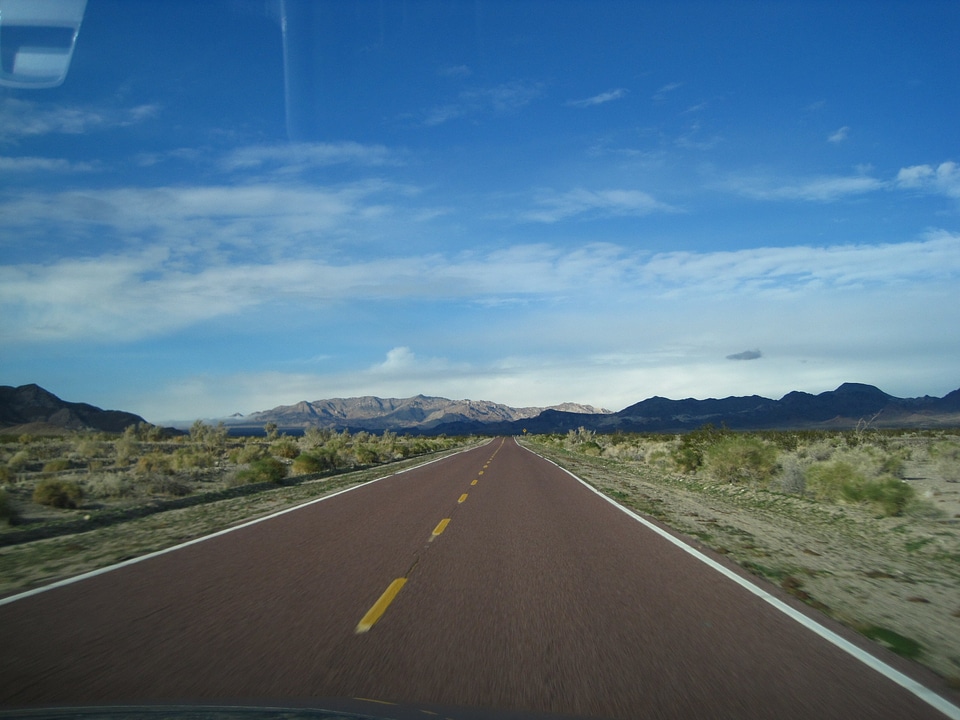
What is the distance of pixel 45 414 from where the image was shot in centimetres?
10781

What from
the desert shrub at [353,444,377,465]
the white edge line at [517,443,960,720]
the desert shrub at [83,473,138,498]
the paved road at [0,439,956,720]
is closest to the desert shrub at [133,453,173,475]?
the desert shrub at [83,473,138,498]

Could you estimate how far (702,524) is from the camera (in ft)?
43.2

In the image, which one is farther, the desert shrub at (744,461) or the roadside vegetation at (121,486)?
the desert shrub at (744,461)

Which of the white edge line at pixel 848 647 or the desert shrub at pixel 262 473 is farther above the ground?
the desert shrub at pixel 262 473

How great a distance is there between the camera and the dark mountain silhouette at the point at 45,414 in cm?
9744

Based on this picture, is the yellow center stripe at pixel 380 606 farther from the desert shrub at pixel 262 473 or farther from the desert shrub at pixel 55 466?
the desert shrub at pixel 55 466

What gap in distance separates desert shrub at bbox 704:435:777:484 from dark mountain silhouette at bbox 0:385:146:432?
318 ft

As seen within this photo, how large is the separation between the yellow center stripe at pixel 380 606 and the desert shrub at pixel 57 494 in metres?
15.5

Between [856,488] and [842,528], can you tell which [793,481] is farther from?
[842,528]

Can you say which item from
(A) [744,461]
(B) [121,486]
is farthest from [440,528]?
(A) [744,461]

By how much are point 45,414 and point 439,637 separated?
125 metres

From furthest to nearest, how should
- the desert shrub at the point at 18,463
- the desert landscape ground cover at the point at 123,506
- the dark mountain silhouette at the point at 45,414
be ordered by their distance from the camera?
the dark mountain silhouette at the point at 45,414
the desert shrub at the point at 18,463
the desert landscape ground cover at the point at 123,506

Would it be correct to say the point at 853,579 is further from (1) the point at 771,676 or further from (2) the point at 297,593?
(2) the point at 297,593

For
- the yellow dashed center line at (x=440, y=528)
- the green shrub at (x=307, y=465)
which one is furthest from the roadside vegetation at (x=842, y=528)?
the green shrub at (x=307, y=465)
